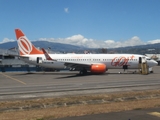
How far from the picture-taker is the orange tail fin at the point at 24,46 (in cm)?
5450

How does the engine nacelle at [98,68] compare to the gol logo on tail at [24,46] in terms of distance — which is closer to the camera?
the engine nacelle at [98,68]

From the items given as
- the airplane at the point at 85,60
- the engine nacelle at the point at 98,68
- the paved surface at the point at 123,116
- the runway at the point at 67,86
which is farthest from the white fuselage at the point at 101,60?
the paved surface at the point at 123,116

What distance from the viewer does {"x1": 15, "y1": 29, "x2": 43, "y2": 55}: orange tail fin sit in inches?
2146

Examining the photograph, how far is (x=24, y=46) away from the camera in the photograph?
54.6 m

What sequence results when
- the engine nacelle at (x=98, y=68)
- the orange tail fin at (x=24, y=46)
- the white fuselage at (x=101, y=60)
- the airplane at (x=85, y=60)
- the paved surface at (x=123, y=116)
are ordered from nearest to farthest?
the paved surface at (x=123, y=116)
the engine nacelle at (x=98, y=68)
the airplane at (x=85, y=60)
the white fuselage at (x=101, y=60)
the orange tail fin at (x=24, y=46)

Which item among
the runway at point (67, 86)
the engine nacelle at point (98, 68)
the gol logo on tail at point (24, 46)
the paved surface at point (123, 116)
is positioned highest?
the gol logo on tail at point (24, 46)

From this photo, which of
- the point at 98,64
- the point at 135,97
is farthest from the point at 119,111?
the point at 98,64

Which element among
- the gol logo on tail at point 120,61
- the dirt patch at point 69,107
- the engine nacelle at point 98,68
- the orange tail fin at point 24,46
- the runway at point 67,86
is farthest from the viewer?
the orange tail fin at point 24,46

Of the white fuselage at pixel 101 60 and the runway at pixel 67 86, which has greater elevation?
the white fuselage at pixel 101 60

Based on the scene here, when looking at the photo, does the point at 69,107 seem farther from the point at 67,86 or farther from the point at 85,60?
the point at 85,60

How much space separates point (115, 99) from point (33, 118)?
305 inches

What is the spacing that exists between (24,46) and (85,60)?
14427 mm

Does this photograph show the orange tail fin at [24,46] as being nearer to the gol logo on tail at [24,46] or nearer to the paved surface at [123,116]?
the gol logo on tail at [24,46]

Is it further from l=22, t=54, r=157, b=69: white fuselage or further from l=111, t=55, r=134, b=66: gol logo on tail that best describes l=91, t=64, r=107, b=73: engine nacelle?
l=111, t=55, r=134, b=66: gol logo on tail
